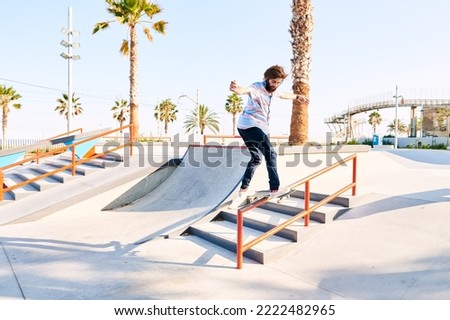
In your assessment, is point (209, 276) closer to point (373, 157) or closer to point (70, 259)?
point (70, 259)

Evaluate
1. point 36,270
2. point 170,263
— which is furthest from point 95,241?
point 170,263

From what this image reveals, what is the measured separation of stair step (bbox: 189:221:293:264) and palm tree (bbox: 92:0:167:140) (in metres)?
12.7

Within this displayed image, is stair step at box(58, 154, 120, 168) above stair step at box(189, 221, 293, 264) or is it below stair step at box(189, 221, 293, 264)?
above

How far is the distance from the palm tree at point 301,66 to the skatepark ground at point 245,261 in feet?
11.9

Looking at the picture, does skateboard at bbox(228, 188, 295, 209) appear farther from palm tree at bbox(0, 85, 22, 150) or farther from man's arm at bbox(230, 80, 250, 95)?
palm tree at bbox(0, 85, 22, 150)

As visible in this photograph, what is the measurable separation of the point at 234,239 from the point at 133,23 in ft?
55.6

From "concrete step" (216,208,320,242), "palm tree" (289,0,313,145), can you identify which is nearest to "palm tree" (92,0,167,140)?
"palm tree" (289,0,313,145)

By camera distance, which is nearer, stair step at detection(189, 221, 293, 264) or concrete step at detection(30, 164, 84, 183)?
stair step at detection(189, 221, 293, 264)

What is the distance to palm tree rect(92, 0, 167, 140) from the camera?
17.5 metres

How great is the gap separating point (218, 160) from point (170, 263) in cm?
472

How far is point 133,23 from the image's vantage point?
18125 millimetres

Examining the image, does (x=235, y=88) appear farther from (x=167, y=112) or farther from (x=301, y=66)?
(x=167, y=112)

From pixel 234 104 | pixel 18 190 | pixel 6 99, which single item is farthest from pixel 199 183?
pixel 234 104

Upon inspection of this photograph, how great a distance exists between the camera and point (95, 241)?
5.24 meters
